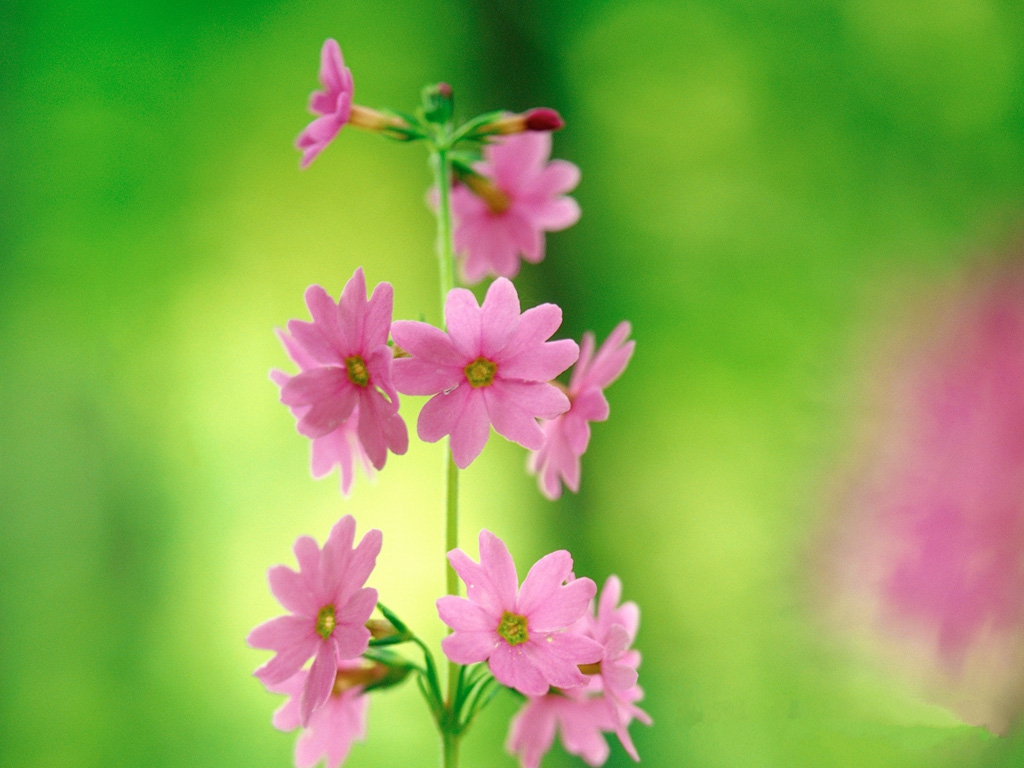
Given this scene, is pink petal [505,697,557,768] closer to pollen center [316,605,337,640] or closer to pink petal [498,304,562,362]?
pollen center [316,605,337,640]

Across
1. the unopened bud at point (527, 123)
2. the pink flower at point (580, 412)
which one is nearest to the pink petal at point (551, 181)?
the unopened bud at point (527, 123)

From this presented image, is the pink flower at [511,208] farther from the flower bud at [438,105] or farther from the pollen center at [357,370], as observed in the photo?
the pollen center at [357,370]

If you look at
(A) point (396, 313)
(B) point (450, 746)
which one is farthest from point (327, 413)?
(A) point (396, 313)

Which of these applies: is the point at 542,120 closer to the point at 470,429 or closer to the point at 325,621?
the point at 470,429

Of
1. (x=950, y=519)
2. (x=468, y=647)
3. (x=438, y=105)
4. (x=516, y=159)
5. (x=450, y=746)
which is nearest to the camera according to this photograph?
(x=468, y=647)

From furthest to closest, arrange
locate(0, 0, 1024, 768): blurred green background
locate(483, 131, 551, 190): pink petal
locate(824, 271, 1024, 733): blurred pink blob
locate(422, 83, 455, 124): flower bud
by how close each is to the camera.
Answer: locate(0, 0, 1024, 768): blurred green background < locate(824, 271, 1024, 733): blurred pink blob < locate(483, 131, 551, 190): pink petal < locate(422, 83, 455, 124): flower bud

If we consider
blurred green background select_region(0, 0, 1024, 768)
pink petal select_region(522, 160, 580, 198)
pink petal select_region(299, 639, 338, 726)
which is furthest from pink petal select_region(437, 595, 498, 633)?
blurred green background select_region(0, 0, 1024, 768)
